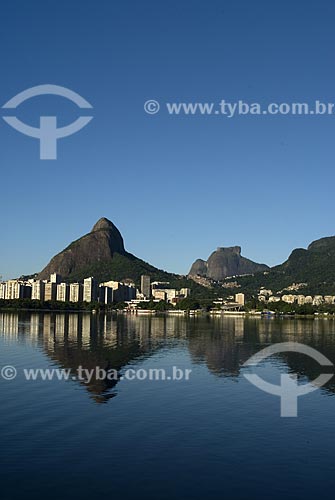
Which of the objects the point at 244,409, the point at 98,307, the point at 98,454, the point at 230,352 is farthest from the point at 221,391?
the point at 98,307

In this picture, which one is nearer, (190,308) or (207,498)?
(207,498)

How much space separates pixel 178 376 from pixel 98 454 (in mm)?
16902

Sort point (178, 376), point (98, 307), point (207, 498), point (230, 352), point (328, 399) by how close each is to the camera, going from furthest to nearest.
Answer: point (98, 307)
point (230, 352)
point (178, 376)
point (328, 399)
point (207, 498)

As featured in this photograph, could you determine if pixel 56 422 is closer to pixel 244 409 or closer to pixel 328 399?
pixel 244 409

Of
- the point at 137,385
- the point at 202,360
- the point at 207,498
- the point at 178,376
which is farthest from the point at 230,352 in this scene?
the point at 207,498

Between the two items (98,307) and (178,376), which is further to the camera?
(98,307)

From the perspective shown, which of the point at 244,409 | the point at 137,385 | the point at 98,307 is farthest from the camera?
the point at 98,307

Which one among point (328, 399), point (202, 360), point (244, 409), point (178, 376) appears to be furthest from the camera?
point (202, 360)

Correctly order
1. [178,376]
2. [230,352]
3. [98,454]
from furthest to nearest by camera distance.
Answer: [230,352]
[178,376]
[98,454]

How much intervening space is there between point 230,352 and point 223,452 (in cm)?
3101

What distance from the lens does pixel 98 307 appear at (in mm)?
180625

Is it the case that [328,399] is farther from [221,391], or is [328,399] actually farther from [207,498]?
[207,498]

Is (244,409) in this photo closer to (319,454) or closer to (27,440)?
(319,454)

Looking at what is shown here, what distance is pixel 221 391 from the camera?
100 ft
